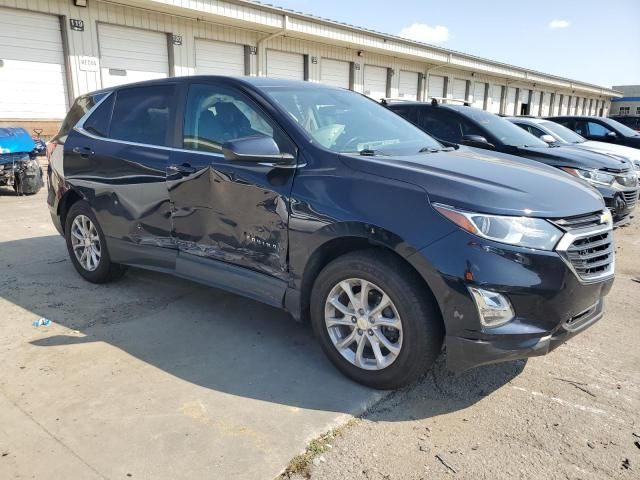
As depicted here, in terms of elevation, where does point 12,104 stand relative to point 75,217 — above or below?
above

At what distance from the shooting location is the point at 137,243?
4.15m

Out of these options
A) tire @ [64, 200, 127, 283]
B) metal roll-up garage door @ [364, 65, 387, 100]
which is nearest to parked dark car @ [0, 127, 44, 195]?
tire @ [64, 200, 127, 283]

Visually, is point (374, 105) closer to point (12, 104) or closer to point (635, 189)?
point (635, 189)

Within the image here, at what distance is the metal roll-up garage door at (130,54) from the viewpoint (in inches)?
528

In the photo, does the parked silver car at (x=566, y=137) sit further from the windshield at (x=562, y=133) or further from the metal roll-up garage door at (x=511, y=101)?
the metal roll-up garage door at (x=511, y=101)

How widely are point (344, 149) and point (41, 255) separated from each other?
13.2ft

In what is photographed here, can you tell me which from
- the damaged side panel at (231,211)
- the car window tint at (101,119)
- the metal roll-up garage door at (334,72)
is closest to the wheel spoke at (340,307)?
the damaged side panel at (231,211)

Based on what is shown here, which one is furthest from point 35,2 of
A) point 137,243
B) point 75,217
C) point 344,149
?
point 344,149

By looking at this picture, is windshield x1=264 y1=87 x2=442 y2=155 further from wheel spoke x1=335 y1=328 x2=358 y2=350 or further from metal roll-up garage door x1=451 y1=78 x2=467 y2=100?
metal roll-up garage door x1=451 y1=78 x2=467 y2=100

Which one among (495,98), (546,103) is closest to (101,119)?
(495,98)

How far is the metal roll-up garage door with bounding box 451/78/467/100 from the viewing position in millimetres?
27328

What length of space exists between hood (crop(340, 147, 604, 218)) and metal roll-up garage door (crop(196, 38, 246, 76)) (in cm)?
1358

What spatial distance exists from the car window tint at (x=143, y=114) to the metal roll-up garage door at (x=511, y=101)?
33.3 m

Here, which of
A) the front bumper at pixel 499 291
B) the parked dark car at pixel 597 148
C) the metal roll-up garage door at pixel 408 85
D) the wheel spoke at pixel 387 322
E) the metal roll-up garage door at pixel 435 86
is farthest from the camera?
the metal roll-up garage door at pixel 435 86
